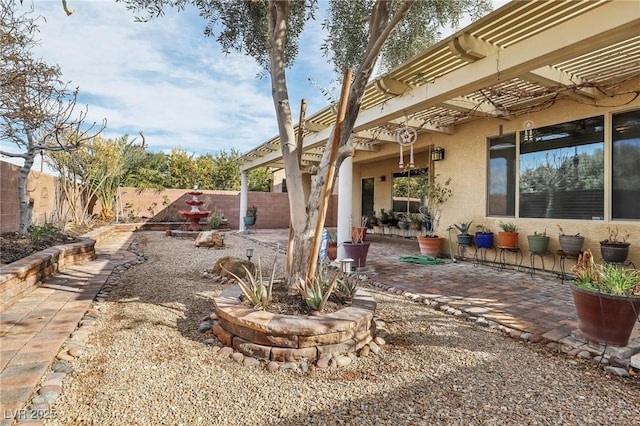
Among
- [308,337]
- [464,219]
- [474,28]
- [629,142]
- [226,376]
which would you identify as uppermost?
[474,28]

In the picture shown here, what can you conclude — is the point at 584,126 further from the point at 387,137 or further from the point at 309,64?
the point at 309,64

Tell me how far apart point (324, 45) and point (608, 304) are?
4.82 m

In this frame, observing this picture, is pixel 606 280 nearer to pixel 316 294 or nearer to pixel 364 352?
pixel 364 352

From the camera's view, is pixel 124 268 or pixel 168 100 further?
pixel 168 100

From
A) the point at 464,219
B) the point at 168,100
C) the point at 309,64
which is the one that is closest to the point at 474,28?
the point at 309,64

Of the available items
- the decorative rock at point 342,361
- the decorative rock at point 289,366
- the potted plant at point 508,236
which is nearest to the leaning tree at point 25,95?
the decorative rock at point 289,366

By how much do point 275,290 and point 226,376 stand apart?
1.28 meters

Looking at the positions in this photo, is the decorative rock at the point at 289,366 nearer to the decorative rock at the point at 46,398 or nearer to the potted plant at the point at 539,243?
the decorative rock at the point at 46,398

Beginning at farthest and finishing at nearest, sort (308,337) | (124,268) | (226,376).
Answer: (124,268), (308,337), (226,376)

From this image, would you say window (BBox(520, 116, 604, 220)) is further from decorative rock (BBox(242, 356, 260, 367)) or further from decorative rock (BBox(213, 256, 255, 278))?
decorative rock (BBox(242, 356, 260, 367))

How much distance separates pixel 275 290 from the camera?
3686mm

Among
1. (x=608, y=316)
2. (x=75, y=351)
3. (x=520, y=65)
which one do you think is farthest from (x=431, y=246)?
(x=75, y=351)

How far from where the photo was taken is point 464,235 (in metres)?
7.19

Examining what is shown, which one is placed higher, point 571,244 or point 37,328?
point 571,244
